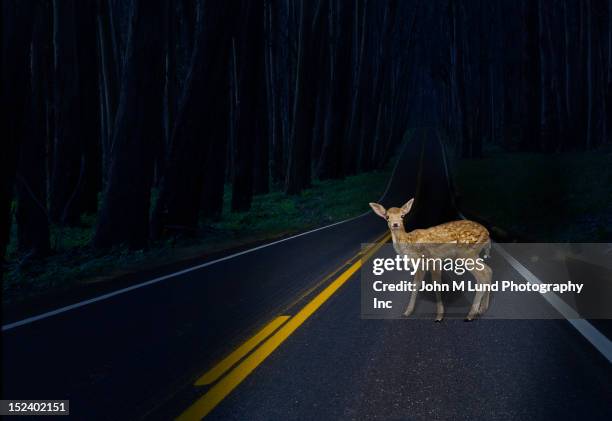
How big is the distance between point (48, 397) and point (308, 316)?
3.06 m

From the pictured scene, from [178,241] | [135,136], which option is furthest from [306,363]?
[178,241]

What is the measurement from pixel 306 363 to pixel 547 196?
18.1 m

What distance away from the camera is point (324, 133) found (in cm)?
3891

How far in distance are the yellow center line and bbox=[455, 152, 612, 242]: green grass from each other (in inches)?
343

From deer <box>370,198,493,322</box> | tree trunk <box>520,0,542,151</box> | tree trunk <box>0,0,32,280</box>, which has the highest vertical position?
tree trunk <box>520,0,542,151</box>

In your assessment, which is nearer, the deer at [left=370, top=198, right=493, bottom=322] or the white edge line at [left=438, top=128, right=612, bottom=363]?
the white edge line at [left=438, top=128, right=612, bottom=363]

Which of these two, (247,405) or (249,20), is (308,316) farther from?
(249,20)

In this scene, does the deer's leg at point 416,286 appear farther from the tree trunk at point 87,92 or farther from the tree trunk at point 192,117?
the tree trunk at point 87,92

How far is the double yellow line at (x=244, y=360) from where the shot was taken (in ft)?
14.0

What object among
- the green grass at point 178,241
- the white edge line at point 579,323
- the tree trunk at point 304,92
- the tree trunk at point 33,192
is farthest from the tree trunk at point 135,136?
the tree trunk at point 304,92

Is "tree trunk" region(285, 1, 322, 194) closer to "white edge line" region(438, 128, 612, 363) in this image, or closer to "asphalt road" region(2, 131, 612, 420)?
"white edge line" region(438, 128, 612, 363)

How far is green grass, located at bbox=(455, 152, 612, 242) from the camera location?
14539 millimetres

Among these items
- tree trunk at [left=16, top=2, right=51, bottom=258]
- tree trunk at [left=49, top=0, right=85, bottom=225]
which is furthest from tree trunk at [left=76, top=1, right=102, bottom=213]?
tree trunk at [left=16, top=2, right=51, bottom=258]

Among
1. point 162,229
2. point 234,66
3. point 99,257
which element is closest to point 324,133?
point 234,66
